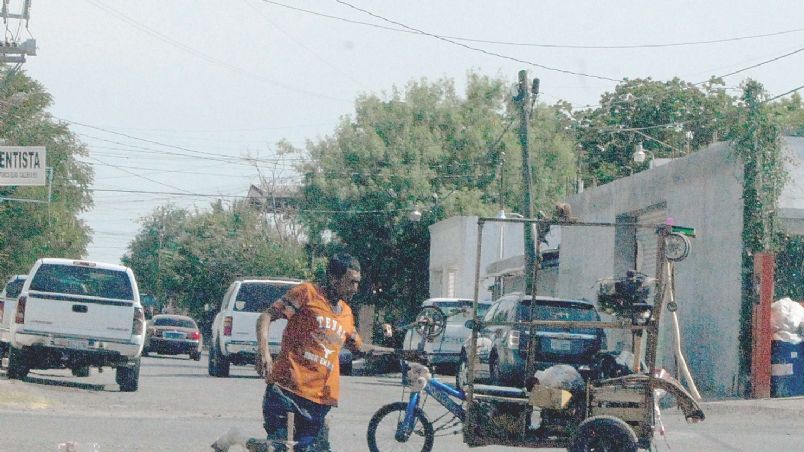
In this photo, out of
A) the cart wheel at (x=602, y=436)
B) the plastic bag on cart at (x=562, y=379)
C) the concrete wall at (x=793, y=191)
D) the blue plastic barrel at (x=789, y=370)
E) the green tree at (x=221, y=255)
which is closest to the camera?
the cart wheel at (x=602, y=436)

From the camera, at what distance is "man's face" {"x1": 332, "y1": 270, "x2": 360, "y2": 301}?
793 cm

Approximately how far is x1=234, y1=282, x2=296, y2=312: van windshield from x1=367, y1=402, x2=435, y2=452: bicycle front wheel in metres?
14.2

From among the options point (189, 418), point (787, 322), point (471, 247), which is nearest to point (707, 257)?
point (787, 322)

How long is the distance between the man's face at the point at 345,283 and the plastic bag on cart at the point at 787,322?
14.3 m

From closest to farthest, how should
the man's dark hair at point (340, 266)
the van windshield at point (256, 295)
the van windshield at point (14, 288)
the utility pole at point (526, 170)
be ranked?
the man's dark hair at point (340, 266) < the van windshield at point (256, 295) < the van windshield at point (14, 288) < the utility pole at point (526, 170)

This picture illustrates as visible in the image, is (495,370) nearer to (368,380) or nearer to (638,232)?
(368,380)

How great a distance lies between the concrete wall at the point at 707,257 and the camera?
72.1 feet

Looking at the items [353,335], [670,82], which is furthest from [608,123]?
[353,335]

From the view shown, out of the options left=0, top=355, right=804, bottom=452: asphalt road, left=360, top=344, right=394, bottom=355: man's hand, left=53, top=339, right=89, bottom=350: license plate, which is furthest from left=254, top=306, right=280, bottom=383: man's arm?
left=53, top=339, right=89, bottom=350: license plate

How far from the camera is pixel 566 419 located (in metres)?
11.1

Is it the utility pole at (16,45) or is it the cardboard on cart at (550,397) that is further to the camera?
the utility pole at (16,45)

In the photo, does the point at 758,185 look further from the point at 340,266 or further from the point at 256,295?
the point at 340,266

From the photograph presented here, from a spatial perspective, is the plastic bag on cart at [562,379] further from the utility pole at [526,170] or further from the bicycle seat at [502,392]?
the utility pole at [526,170]

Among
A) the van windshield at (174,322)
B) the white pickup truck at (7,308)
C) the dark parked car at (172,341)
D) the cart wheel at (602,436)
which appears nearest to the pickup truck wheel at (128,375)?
the white pickup truck at (7,308)
